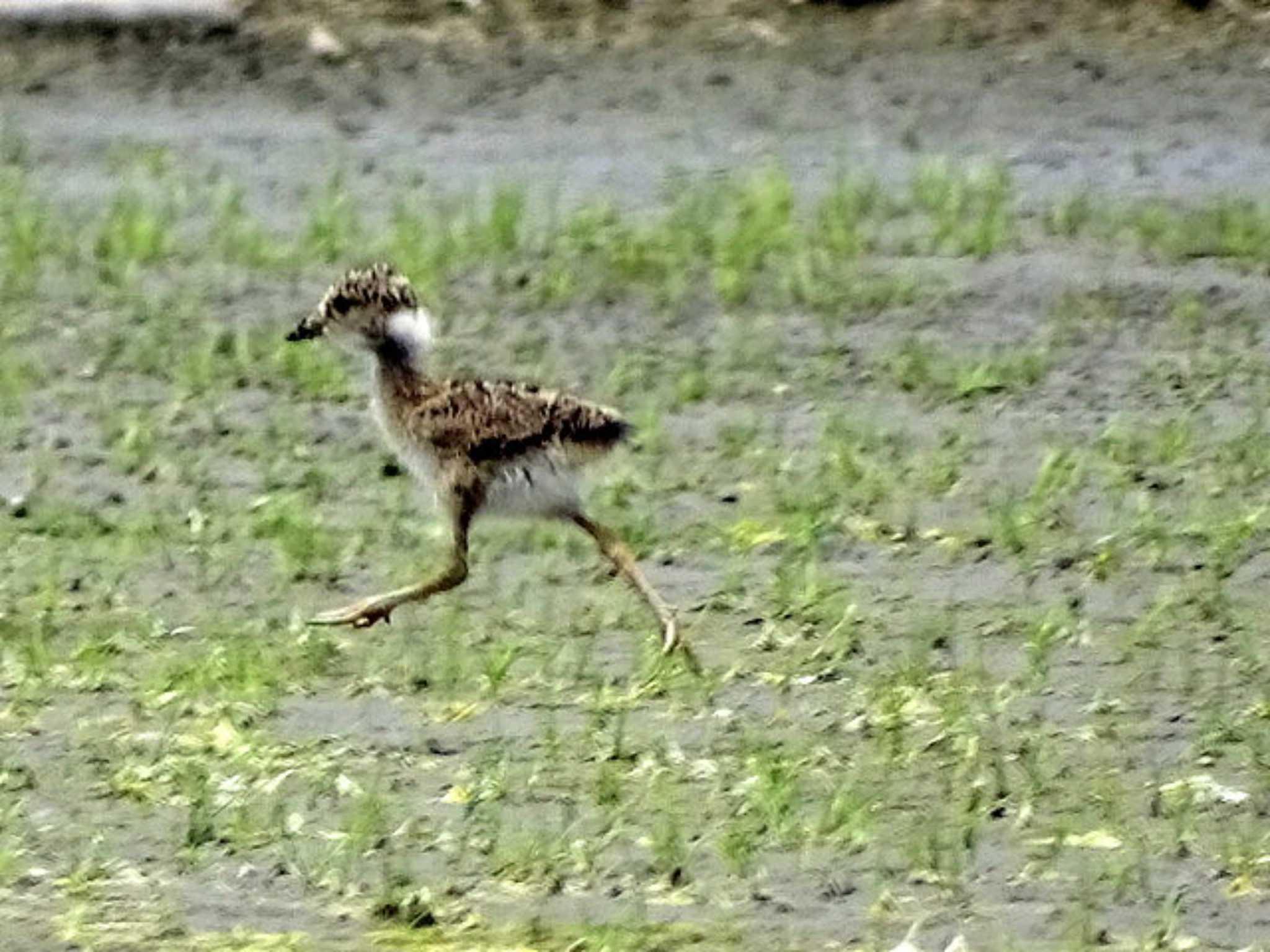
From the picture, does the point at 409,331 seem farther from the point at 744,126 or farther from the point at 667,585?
the point at 744,126

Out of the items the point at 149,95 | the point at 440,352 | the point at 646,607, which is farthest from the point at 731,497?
the point at 149,95

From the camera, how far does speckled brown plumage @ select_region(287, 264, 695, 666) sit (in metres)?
8.37

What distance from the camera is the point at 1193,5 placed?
597 inches

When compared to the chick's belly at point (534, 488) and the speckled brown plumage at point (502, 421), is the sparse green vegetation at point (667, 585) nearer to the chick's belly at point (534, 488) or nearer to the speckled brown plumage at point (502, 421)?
the chick's belly at point (534, 488)

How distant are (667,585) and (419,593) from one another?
0.86 m

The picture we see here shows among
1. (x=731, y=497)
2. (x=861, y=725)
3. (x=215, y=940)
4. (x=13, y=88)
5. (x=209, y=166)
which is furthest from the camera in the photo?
(x=13, y=88)

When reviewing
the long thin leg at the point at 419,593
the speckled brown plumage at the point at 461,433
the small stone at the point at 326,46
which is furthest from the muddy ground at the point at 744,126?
the long thin leg at the point at 419,593

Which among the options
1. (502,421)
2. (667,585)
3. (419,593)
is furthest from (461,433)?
(667,585)

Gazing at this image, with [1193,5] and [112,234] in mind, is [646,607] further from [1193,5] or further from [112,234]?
[1193,5]

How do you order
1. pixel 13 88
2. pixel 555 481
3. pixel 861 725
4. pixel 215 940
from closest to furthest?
pixel 215 940 < pixel 861 725 < pixel 555 481 < pixel 13 88

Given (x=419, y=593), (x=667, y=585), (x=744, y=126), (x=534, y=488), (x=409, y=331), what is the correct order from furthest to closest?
(x=744, y=126) < (x=667, y=585) < (x=409, y=331) < (x=534, y=488) < (x=419, y=593)

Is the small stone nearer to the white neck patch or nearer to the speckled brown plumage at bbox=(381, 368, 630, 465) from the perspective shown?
the white neck patch

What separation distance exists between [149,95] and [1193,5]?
398 cm

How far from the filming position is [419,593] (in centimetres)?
837
